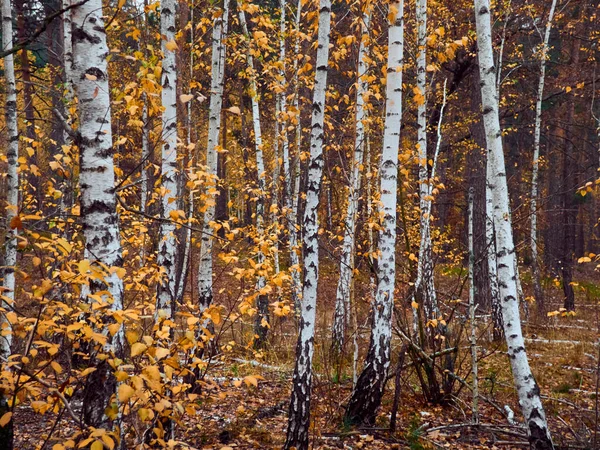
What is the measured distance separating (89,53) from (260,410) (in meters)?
4.61

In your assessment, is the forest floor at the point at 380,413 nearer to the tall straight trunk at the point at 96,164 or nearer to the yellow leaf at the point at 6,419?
the tall straight trunk at the point at 96,164

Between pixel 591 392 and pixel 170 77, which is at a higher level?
pixel 170 77

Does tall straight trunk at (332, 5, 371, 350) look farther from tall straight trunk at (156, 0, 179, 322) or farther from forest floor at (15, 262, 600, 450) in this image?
tall straight trunk at (156, 0, 179, 322)

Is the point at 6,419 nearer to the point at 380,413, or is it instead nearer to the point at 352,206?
the point at 380,413

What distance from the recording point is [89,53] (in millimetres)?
2836

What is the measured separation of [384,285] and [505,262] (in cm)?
144

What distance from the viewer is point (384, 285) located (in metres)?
5.32

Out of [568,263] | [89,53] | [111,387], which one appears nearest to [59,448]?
[111,387]

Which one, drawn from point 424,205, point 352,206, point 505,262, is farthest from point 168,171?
point 424,205

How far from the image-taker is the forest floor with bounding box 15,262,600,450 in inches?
194

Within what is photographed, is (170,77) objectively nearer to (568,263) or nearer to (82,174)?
(82,174)

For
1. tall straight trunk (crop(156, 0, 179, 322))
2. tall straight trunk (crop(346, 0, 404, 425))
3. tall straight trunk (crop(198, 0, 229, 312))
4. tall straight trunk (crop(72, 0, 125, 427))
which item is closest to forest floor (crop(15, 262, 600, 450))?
tall straight trunk (crop(346, 0, 404, 425))

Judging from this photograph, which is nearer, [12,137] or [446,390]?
[12,137]

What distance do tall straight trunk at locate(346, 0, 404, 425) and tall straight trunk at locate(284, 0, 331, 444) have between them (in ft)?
3.20
